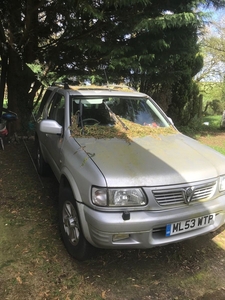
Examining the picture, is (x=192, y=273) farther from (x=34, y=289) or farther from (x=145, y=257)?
(x=34, y=289)

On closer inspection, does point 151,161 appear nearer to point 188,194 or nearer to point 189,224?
point 188,194

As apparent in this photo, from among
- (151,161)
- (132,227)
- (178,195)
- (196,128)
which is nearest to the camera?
(132,227)

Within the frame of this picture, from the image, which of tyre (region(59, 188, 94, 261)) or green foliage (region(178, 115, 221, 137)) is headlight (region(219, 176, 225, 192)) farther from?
green foliage (region(178, 115, 221, 137))

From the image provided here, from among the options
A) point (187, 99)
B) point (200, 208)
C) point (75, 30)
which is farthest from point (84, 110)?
point (187, 99)

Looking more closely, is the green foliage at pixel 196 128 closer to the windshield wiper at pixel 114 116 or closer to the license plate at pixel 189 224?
the windshield wiper at pixel 114 116

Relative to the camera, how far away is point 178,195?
8.46 feet

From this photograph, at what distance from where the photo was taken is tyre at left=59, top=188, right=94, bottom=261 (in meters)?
2.73

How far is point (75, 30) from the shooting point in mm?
→ 6172

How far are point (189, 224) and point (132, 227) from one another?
62cm

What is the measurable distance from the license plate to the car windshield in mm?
1687

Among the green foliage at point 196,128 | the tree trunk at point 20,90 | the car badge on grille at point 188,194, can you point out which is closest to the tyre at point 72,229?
the car badge on grille at point 188,194

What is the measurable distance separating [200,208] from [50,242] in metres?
1.75

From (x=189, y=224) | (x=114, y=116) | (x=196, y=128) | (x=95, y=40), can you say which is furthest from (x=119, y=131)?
(x=196, y=128)

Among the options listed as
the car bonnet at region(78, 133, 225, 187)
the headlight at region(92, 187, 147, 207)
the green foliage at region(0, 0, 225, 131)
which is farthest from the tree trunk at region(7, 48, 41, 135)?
the headlight at region(92, 187, 147, 207)
